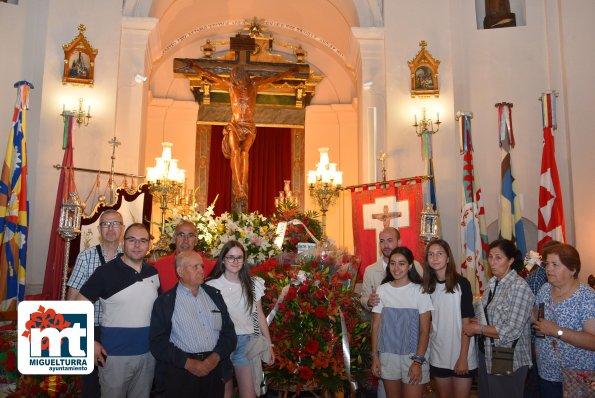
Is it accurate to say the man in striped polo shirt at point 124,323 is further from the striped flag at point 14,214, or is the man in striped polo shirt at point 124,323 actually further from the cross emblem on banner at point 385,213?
the cross emblem on banner at point 385,213

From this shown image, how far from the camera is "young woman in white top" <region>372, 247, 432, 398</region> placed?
3.90 m

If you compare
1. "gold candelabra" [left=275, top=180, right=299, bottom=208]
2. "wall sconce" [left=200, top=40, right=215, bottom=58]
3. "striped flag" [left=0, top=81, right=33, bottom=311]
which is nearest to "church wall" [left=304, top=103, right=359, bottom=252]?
"gold candelabra" [left=275, top=180, right=299, bottom=208]

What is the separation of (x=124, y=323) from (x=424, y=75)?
265 inches

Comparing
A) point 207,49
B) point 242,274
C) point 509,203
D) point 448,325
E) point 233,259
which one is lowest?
point 448,325

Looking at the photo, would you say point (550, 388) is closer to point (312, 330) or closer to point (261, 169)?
point (312, 330)

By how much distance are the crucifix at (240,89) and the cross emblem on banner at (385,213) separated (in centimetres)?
231

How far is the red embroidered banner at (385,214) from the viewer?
757cm

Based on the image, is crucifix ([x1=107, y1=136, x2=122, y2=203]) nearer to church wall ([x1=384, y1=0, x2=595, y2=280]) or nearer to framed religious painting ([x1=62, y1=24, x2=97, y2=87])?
framed religious painting ([x1=62, y1=24, x2=97, y2=87])

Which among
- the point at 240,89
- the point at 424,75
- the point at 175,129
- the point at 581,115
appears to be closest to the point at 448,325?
the point at 424,75

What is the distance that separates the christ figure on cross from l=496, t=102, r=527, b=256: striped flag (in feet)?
12.3

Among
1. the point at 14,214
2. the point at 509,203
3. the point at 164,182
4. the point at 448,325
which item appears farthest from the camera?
the point at 164,182

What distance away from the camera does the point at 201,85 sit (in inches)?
448

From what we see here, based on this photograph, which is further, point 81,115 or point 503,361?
point 81,115

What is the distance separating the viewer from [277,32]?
40.5ft
